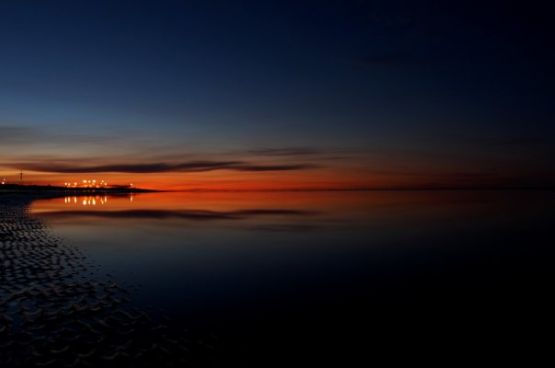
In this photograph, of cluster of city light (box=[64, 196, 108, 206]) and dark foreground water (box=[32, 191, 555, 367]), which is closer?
dark foreground water (box=[32, 191, 555, 367])

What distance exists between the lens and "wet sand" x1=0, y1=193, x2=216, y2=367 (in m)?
10.2

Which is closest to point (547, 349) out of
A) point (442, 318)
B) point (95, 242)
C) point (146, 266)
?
point (442, 318)

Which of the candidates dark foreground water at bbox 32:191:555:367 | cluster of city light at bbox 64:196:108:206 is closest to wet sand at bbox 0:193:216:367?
dark foreground water at bbox 32:191:555:367

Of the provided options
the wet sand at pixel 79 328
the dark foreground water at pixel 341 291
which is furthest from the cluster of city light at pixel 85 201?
the wet sand at pixel 79 328

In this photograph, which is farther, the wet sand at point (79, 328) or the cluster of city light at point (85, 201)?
the cluster of city light at point (85, 201)

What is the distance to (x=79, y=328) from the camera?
12.1m

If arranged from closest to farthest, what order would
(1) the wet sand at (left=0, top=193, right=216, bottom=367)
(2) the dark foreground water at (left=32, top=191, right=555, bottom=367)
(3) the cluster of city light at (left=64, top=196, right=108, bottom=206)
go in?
(1) the wet sand at (left=0, top=193, right=216, bottom=367) → (2) the dark foreground water at (left=32, top=191, right=555, bottom=367) → (3) the cluster of city light at (left=64, top=196, right=108, bottom=206)

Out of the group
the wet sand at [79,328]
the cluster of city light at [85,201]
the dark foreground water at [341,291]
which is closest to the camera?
the wet sand at [79,328]

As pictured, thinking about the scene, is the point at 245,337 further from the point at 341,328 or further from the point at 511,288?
the point at 511,288

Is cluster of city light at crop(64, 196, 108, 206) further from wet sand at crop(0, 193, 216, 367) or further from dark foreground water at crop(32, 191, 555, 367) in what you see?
wet sand at crop(0, 193, 216, 367)

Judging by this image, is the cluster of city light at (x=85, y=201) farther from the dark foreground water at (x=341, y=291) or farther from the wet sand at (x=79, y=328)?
the wet sand at (x=79, y=328)

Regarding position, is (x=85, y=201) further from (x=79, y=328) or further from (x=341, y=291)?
(x=79, y=328)

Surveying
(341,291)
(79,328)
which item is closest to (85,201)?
(341,291)

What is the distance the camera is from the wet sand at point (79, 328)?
1025 cm
